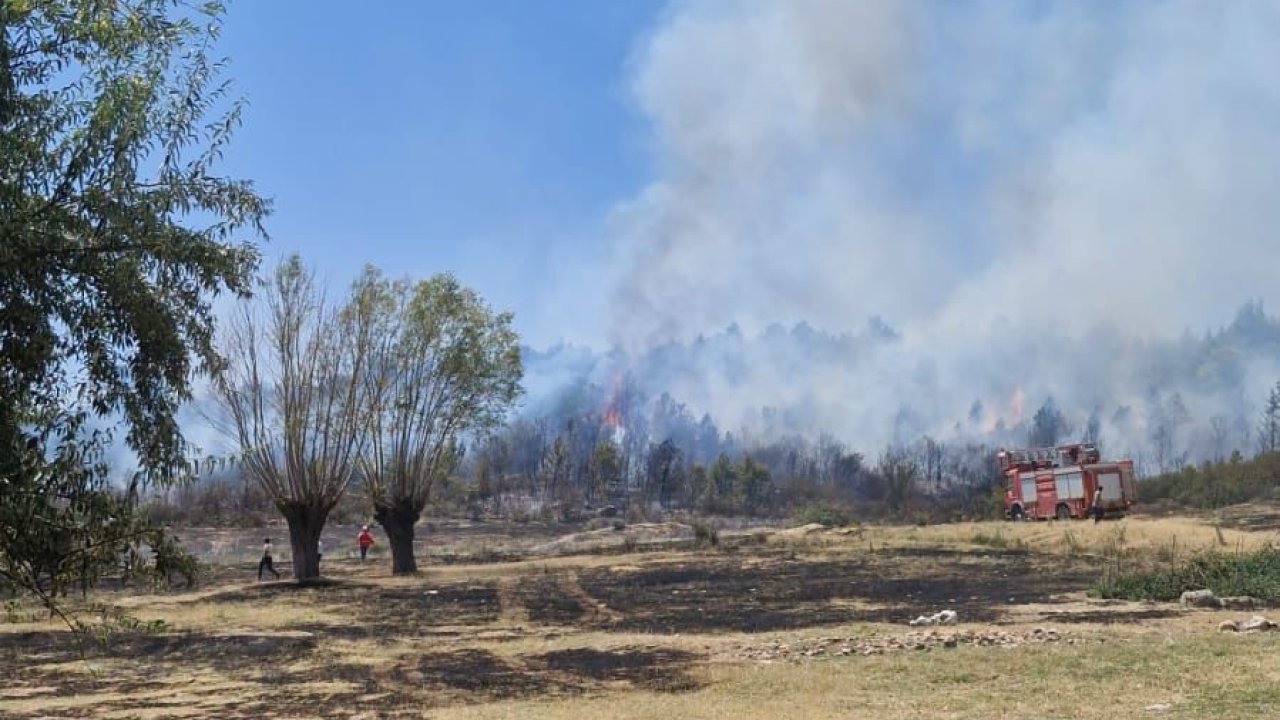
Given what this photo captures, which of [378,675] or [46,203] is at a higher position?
[46,203]

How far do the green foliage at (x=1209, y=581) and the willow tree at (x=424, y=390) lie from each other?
2542 centimetres

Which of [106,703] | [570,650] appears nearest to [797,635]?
[570,650]

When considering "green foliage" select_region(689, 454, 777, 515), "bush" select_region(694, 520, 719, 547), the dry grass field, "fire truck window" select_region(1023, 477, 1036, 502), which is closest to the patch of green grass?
the dry grass field

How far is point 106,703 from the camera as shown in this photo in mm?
13656

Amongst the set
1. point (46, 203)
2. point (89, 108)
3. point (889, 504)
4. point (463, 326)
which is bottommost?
point (889, 504)

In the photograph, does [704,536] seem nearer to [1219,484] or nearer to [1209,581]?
[1219,484]

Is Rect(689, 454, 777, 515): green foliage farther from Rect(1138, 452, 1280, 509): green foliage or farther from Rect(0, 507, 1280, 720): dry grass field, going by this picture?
Rect(0, 507, 1280, 720): dry grass field

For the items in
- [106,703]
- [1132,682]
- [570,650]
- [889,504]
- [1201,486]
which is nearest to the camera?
[1132,682]

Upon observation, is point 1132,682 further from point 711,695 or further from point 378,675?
point 378,675

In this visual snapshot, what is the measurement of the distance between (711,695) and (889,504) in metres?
80.8

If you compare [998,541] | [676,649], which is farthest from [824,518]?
[676,649]

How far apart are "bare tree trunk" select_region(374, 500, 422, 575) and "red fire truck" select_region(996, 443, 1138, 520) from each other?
30.4m

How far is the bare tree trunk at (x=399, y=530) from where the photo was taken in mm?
40125

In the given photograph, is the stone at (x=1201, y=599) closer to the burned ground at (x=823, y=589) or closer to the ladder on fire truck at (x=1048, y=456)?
the burned ground at (x=823, y=589)
